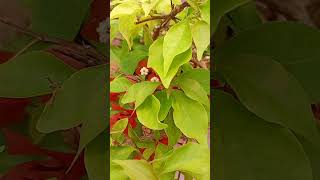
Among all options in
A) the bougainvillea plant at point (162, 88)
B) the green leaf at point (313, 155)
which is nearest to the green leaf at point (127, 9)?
the bougainvillea plant at point (162, 88)

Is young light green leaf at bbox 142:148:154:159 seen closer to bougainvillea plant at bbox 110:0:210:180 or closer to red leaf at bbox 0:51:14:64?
bougainvillea plant at bbox 110:0:210:180

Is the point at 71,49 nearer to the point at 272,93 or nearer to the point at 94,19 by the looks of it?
the point at 94,19

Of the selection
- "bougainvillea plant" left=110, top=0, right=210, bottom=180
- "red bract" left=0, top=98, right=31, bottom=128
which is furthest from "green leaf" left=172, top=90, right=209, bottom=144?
"red bract" left=0, top=98, right=31, bottom=128

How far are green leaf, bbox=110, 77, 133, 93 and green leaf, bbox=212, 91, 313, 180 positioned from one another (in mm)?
68

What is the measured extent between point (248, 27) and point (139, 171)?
4.8 inches

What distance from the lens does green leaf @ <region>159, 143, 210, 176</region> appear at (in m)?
0.32

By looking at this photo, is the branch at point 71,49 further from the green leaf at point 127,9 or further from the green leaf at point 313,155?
the green leaf at point 313,155

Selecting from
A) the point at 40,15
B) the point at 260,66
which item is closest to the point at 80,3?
the point at 40,15

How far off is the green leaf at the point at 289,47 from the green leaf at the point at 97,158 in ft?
0.31

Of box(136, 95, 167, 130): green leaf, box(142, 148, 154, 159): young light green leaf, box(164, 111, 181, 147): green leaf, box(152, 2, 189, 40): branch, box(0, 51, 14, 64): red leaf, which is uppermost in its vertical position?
box(152, 2, 189, 40): branch

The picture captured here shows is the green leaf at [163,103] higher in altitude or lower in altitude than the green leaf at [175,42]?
lower

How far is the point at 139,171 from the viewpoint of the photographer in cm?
32

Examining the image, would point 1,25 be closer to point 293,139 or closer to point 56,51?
point 56,51

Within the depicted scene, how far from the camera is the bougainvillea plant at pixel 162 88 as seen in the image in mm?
309
